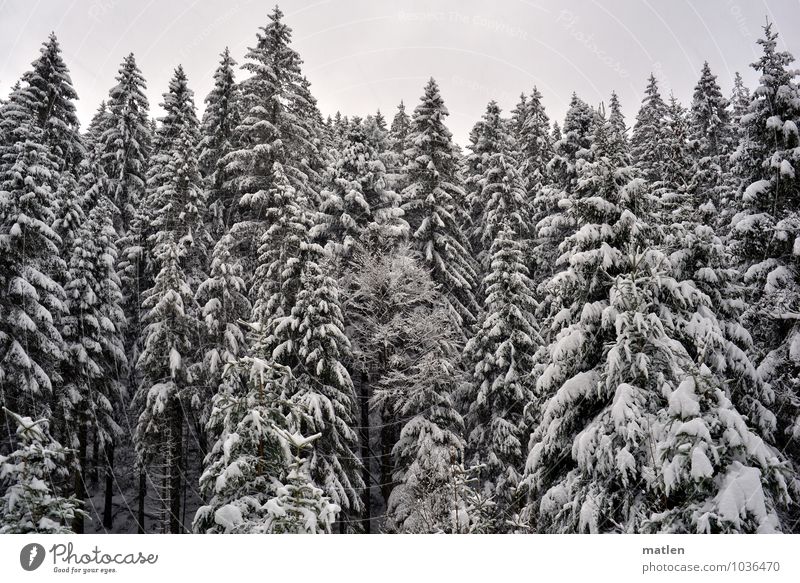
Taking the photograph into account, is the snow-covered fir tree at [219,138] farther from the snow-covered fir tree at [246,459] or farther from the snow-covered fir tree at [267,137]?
the snow-covered fir tree at [246,459]

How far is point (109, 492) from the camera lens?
23.2 metres

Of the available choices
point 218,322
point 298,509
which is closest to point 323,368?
point 218,322

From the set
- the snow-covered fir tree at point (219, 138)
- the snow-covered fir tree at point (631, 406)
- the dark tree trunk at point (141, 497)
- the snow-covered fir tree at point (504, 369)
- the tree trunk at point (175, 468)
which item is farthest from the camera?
the snow-covered fir tree at point (219, 138)

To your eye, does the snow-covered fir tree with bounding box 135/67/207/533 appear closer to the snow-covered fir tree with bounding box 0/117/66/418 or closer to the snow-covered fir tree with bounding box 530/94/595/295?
the snow-covered fir tree with bounding box 0/117/66/418

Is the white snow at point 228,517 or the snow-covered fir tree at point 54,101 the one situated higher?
the snow-covered fir tree at point 54,101

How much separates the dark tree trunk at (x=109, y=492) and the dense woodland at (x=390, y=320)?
1.07 ft

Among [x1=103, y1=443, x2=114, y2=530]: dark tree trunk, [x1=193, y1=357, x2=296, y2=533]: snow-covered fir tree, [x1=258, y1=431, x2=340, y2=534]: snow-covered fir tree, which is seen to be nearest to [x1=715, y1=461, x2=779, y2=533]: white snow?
[x1=258, y1=431, x2=340, y2=534]: snow-covered fir tree

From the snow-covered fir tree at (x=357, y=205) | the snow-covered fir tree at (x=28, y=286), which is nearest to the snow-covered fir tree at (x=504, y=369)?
the snow-covered fir tree at (x=357, y=205)

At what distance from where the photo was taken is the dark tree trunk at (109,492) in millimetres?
21016

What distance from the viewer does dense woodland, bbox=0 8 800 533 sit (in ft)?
23.2
